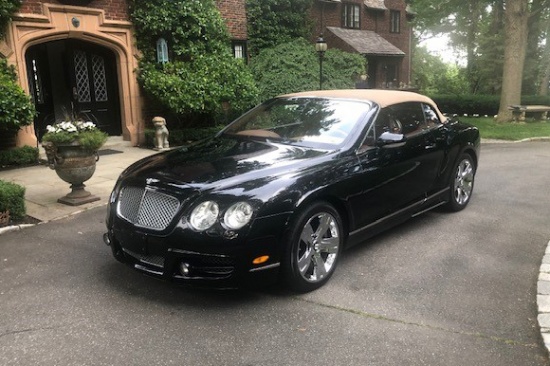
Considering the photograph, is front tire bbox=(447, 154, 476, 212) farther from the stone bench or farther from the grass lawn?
the stone bench

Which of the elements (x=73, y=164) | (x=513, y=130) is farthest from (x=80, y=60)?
(x=513, y=130)

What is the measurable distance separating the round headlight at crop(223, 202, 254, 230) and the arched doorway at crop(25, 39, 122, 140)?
31.5ft

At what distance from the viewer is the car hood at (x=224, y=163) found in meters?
3.73

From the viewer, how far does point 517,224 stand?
5.81 m

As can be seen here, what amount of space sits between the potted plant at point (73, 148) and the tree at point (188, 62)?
5.49 meters

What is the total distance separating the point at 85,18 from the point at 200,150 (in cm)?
834

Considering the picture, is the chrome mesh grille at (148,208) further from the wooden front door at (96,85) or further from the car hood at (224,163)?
the wooden front door at (96,85)

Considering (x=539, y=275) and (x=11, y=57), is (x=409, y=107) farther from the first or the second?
(x=11, y=57)

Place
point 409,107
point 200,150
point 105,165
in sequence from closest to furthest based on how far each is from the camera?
point 200,150
point 409,107
point 105,165

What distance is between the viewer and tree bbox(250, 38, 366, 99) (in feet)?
51.1

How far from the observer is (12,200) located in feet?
18.7

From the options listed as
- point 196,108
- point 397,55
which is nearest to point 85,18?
point 196,108

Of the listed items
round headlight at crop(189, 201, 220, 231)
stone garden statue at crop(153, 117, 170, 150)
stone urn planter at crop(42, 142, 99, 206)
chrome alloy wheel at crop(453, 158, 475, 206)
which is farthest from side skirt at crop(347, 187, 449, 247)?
stone garden statue at crop(153, 117, 170, 150)

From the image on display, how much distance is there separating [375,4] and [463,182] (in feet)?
73.4
